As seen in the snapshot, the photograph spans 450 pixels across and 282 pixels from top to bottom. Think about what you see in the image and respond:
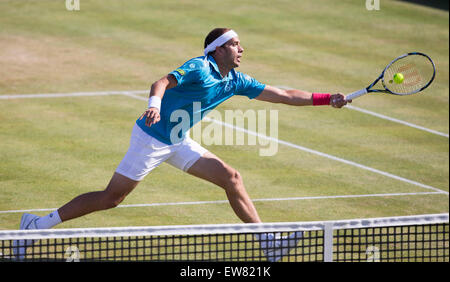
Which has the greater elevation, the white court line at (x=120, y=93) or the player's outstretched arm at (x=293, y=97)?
the player's outstretched arm at (x=293, y=97)

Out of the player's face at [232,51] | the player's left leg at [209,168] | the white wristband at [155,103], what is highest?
the player's face at [232,51]

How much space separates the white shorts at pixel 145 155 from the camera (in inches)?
298

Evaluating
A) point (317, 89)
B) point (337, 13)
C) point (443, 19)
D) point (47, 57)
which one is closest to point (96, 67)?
point (47, 57)

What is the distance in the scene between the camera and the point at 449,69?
1761 centimetres

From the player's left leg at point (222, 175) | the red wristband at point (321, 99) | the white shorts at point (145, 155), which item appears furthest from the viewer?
the red wristband at point (321, 99)

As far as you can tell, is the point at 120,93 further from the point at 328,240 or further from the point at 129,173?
the point at 328,240

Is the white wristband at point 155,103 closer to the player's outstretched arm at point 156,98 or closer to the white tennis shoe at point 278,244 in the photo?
the player's outstretched arm at point 156,98

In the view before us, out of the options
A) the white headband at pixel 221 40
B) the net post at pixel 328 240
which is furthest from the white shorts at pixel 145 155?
the net post at pixel 328 240

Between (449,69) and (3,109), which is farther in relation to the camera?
(449,69)

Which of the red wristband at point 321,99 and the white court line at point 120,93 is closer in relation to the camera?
the red wristband at point 321,99

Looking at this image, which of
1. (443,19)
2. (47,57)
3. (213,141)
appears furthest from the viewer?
(443,19)

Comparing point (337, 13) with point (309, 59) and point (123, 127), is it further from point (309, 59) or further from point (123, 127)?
point (123, 127)

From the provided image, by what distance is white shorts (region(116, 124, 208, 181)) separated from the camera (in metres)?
7.56
